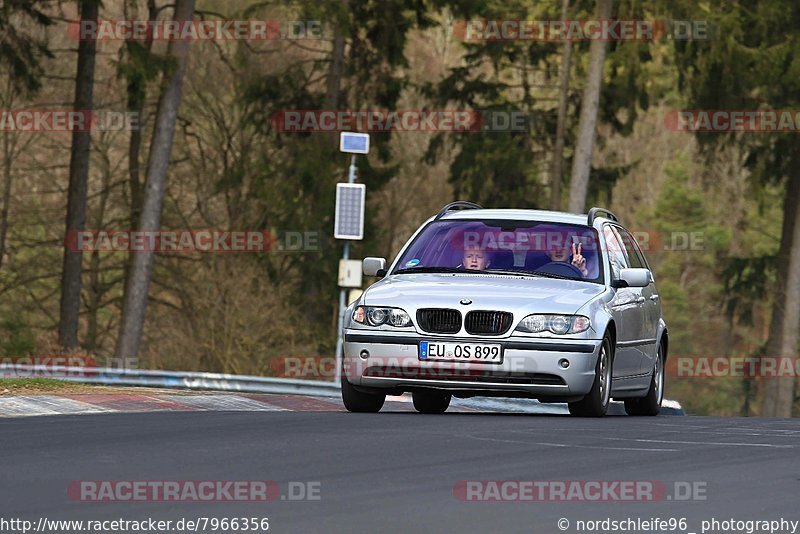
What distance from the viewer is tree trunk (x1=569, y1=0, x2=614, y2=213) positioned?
1352 inches

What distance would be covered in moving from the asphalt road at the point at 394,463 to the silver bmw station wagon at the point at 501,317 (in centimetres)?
36

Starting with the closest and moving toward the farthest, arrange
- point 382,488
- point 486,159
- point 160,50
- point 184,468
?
point 382,488 → point 184,468 → point 160,50 → point 486,159

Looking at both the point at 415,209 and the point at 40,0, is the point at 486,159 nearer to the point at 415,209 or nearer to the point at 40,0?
the point at 415,209

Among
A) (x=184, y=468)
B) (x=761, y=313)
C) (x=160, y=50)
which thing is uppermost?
Result: (x=160, y=50)

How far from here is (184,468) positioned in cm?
912

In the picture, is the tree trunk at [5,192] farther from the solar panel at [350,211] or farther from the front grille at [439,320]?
the front grille at [439,320]

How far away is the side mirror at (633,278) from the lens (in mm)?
14375

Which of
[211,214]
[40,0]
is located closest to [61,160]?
[211,214]

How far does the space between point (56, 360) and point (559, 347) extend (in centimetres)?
1434

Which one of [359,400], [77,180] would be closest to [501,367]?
[359,400]

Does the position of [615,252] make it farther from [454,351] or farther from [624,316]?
[454,351]

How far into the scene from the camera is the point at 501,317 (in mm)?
13305

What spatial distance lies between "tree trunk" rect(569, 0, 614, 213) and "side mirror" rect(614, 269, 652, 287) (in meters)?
19.5

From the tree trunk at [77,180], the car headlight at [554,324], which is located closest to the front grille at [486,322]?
the car headlight at [554,324]
